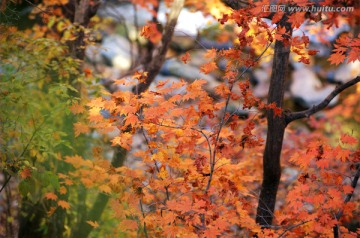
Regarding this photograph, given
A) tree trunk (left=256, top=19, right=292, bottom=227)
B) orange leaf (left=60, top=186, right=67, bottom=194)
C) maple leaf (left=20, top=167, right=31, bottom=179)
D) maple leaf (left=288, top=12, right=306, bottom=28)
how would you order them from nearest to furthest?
maple leaf (left=20, top=167, right=31, bottom=179) < maple leaf (left=288, top=12, right=306, bottom=28) < tree trunk (left=256, top=19, right=292, bottom=227) < orange leaf (left=60, top=186, right=67, bottom=194)

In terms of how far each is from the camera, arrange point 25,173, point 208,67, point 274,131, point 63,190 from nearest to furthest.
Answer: point 25,173 < point 208,67 < point 274,131 < point 63,190

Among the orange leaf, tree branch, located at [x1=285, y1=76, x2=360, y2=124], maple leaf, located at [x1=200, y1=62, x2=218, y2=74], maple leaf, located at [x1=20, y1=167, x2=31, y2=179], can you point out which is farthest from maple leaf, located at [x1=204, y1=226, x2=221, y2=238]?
the orange leaf

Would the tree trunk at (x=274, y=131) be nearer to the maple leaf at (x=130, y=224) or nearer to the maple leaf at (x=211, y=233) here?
the maple leaf at (x=211, y=233)

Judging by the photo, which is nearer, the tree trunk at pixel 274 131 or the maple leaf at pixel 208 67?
the maple leaf at pixel 208 67

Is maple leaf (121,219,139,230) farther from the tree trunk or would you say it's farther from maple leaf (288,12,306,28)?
maple leaf (288,12,306,28)

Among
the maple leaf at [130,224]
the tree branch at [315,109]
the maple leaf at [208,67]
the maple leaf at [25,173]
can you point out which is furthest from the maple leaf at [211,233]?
the tree branch at [315,109]

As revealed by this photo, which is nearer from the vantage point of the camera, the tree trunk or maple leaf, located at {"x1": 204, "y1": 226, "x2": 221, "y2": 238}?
maple leaf, located at {"x1": 204, "y1": 226, "x2": 221, "y2": 238}

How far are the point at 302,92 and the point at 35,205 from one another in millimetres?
10708

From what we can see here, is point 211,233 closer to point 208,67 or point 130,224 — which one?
point 130,224

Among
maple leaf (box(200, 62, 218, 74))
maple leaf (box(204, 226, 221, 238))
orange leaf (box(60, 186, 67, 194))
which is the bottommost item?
maple leaf (box(204, 226, 221, 238))

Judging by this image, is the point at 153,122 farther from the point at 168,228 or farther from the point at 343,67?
the point at 343,67

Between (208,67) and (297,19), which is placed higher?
(297,19)

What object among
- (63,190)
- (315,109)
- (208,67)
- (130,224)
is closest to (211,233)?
(130,224)

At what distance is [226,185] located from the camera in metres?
5.48
